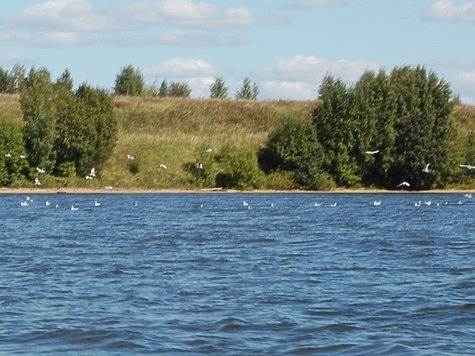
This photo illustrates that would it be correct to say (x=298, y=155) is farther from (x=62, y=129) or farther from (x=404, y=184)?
(x=62, y=129)

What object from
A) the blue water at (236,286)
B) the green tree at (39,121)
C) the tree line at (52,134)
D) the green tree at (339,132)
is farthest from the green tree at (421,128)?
the blue water at (236,286)

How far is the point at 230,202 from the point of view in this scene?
64750 mm

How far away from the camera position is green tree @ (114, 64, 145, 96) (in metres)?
128

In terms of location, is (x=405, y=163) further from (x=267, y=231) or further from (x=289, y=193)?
(x=267, y=231)

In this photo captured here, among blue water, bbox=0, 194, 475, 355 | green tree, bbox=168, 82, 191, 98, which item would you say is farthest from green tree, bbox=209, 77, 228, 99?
blue water, bbox=0, 194, 475, 355

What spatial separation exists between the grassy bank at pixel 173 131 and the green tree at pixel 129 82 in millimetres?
27210

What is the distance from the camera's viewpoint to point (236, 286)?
2527cm

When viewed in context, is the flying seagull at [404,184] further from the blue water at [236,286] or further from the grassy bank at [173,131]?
the blue water at [236,286]

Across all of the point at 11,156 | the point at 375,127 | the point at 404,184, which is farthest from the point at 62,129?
the point at 404,184

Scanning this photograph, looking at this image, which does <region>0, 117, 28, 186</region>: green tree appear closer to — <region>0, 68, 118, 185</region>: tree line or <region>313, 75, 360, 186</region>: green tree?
<region>0, 68, 118, 185</region>: tree line

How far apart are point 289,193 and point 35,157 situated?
18218 millimetres

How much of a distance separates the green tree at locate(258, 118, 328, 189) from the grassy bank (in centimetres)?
233

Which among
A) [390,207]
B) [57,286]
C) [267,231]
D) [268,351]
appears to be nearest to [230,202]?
[390,207]

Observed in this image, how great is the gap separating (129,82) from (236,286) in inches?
4122
